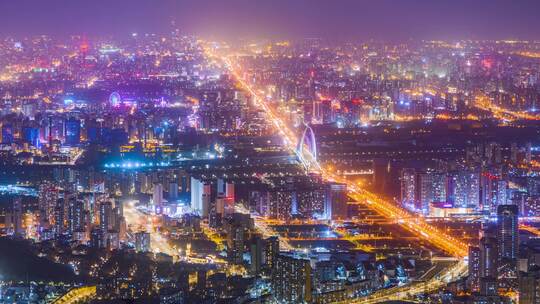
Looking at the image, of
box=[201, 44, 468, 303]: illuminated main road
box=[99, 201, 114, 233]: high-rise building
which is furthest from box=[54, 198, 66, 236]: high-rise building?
box=[201, 44, 468, 303]: illuminated main road

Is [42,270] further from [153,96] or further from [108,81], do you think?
[108,81]

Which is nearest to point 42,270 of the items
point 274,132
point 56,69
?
point 274,132

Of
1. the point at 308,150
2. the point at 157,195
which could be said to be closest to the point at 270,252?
the point at 157,195

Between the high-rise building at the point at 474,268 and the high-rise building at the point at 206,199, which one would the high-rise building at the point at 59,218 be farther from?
the high-rise building at the point at 474,268

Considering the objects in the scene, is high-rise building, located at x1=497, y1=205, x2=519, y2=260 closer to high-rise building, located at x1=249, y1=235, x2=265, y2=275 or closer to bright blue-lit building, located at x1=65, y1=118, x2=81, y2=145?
high-rise building, located at x1=249, y1=235, x2=265, y2=275

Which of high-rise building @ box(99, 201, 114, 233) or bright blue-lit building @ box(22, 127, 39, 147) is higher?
bright blue-lit building @ box(22, 127, 39, 147)

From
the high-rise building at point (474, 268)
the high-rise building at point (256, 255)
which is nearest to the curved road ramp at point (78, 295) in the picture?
the high-rise building at point (256, 255)

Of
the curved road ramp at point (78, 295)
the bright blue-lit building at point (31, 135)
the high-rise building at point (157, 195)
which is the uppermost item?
the bright blue-lit building at point (31, 135)

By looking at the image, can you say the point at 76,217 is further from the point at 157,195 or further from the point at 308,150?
the point at 308,150
